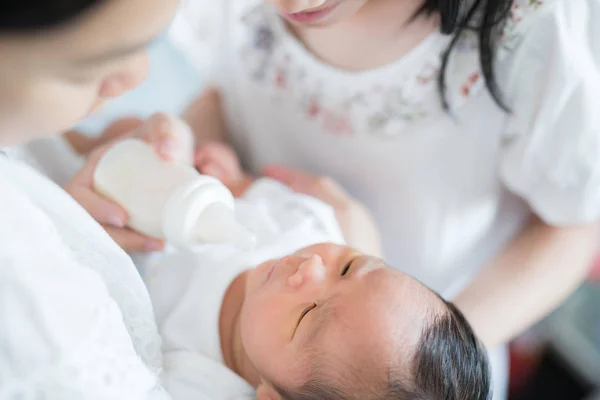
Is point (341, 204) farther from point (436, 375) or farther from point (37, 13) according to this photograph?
point (37, 13)

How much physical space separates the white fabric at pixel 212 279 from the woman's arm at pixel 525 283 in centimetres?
24

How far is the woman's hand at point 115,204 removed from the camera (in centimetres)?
61

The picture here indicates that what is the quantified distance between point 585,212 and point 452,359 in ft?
1.04

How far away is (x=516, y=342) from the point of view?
154cm

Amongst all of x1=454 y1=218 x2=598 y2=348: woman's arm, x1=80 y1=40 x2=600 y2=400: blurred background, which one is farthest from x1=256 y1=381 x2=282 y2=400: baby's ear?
x1=80 y1=40 x2=600 y2=400: blurred background

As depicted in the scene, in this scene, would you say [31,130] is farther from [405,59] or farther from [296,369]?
[405,59]

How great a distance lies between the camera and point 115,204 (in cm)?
62

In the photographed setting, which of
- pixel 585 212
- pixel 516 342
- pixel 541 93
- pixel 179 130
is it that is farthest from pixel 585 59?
pixel 516 342

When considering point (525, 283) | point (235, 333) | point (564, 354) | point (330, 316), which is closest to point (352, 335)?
point (330, 316)

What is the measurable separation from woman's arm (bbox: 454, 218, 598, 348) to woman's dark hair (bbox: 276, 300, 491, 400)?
0.22 m

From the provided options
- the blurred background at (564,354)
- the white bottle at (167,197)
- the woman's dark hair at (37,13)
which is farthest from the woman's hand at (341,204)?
the blurred background at (564,354)

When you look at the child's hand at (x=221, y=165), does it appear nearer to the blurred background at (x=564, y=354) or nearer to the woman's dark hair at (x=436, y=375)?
the woman's dark hair at (x=436, y=375)

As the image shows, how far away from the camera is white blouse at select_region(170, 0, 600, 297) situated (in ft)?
2.36

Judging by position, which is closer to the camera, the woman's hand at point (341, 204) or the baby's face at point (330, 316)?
the baby's face at point (330, 316)
